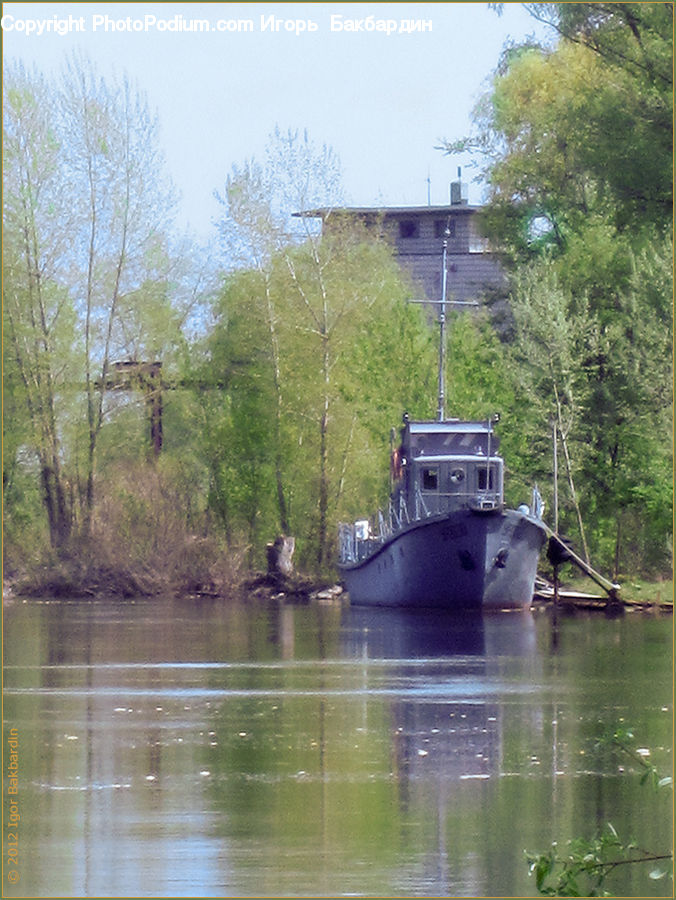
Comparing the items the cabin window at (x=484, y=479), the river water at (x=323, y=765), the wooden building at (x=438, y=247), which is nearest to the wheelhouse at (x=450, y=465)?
the cabin window at (x=484, y=479)

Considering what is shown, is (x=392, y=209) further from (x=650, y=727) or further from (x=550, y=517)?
(x=650, y=727)

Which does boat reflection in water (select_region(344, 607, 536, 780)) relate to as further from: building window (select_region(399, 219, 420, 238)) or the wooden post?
building window (select_region(399, 219, 420, 238))

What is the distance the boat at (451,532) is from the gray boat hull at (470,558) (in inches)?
0.8

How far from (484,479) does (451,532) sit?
→ 290 centimetres

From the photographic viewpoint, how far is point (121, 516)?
51.2 m

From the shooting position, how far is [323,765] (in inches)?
571

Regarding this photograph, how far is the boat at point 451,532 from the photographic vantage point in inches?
1550

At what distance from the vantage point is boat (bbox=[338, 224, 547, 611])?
39.4 meters

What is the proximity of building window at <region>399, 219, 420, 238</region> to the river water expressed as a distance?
41.9 m

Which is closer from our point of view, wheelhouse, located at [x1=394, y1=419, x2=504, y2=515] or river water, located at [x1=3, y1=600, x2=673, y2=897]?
river water, located at [x1=3, y1=600, x2=673, y2=897]

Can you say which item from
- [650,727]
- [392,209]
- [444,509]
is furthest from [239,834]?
[392,209]

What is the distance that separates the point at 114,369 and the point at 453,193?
2306 cm

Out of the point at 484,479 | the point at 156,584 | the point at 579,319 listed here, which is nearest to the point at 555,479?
the point at 484,479

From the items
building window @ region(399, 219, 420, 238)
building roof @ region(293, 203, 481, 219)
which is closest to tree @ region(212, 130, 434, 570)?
building roof @ region(293, 203, 481, 219)
